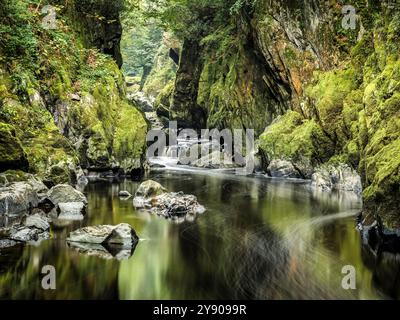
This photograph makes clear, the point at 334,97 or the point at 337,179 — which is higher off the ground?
the point at 334,97

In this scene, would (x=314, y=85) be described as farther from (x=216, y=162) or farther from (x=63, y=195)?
(x=63, y=195)

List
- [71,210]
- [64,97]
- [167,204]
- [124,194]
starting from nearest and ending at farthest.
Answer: [71,210] → [167,204] → [124,194] → [64,97]

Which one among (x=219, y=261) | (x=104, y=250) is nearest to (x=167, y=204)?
(x=104, y=250)

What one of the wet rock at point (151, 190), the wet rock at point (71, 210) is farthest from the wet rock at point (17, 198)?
the wet rock at point (151, 190)

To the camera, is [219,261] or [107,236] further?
[107,236]

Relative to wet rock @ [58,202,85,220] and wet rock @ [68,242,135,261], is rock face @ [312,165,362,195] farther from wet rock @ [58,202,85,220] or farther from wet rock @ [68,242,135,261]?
wet rock @ [68,242,135,261]

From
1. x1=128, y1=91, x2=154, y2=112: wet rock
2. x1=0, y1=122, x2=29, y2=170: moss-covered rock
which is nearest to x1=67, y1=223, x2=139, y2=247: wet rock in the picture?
x1=0, y1=122, x2=29, y2=170: moss-covered rock

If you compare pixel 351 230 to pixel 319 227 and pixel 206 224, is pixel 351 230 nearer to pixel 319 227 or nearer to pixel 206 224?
pixel 319 227

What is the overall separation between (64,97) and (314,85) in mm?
12647

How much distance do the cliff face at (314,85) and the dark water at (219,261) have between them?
1625mm

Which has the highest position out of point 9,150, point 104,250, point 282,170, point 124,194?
point 9,150

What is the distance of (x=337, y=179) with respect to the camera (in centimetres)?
1961

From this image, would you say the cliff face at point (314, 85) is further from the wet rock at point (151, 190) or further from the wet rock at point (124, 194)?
the wet rock at point (124, 194)

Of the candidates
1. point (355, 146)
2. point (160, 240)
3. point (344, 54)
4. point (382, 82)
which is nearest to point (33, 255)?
point (160, 240)
